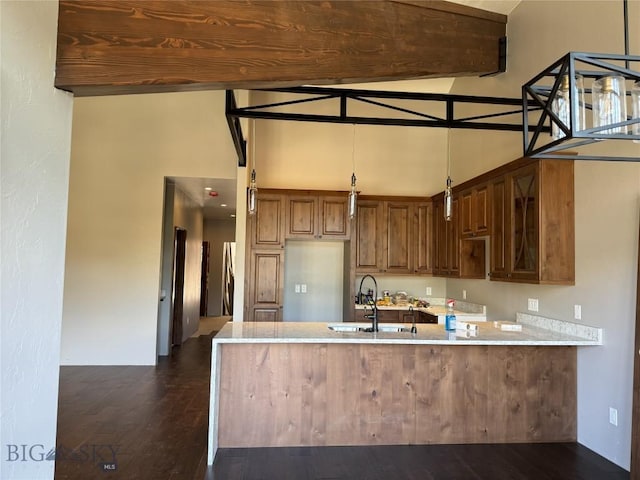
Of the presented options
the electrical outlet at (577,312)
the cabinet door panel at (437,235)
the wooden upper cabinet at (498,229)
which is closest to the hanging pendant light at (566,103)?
the electrical outlet at (577,312)

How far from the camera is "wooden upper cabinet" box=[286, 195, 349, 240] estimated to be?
5750mm

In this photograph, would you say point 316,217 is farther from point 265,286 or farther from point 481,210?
point 481,210

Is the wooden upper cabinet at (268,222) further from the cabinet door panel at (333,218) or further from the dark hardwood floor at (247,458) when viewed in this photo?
the dark hardwood floor at (247,458)

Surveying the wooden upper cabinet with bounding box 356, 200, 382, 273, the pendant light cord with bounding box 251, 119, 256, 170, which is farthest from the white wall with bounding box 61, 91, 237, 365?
the wooden upper cabinet with bounding box 356, 200, 382, 273

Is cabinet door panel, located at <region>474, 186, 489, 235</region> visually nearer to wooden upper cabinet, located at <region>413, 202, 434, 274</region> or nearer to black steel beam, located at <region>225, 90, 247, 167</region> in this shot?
wooden upper cabinet, located at <region>413, 202, 434, 274</region>

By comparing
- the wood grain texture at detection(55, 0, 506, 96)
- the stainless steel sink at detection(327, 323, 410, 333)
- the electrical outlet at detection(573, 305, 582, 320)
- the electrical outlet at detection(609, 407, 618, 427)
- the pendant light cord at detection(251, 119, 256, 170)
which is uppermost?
the pendant light cord at detection(251, 119, 256, 170)

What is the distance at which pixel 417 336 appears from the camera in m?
3.23

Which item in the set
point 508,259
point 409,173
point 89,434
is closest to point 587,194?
point 508,259

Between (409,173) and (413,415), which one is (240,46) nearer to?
(413,415)

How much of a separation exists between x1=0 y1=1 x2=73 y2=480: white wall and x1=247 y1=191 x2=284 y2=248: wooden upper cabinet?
369 cm

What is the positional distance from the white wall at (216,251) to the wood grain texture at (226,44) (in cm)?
901

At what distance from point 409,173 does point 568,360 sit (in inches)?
148

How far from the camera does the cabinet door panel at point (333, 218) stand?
19.0ft

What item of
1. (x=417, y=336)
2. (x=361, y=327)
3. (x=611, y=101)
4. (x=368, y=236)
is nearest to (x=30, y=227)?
(x=611, y=101)
